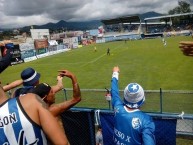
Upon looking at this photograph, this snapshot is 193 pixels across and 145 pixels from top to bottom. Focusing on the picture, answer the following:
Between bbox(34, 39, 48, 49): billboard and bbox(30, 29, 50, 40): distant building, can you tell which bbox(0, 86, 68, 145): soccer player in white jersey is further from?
bbox(30, 29, 50, 40): distant building

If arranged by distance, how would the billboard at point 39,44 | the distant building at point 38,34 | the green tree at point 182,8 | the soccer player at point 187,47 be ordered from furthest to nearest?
the green tree at point 182,8
the distant building at point 38,34
the billboard at point 39,44
the soccer player at point 187,47

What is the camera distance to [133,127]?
3494 mm

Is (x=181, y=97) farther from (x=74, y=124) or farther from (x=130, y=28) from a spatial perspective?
(x=130, y=28)

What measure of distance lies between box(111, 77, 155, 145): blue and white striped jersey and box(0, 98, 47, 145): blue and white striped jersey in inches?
56.7

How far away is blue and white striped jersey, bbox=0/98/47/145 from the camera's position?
2.25 m

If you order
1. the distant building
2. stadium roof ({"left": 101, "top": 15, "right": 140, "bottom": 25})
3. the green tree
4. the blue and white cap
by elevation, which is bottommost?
the distant building

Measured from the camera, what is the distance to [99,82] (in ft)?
81.0

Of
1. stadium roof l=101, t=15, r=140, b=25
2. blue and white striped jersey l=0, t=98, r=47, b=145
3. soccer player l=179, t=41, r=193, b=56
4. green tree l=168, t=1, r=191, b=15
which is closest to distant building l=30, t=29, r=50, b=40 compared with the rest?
stadium roof l=101, t=15, r=140, b=25

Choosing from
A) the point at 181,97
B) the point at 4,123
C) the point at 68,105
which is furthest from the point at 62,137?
the point at 181,97

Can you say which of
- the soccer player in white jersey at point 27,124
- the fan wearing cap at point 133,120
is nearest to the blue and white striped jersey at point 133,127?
the fan wearing cap at point 133,120

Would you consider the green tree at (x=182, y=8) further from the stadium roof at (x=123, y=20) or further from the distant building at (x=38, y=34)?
the distant building at (x=38, y=34)

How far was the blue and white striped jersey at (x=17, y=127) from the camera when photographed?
2251mm

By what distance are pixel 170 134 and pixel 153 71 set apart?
935 inches

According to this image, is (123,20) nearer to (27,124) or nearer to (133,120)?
(133,120)
